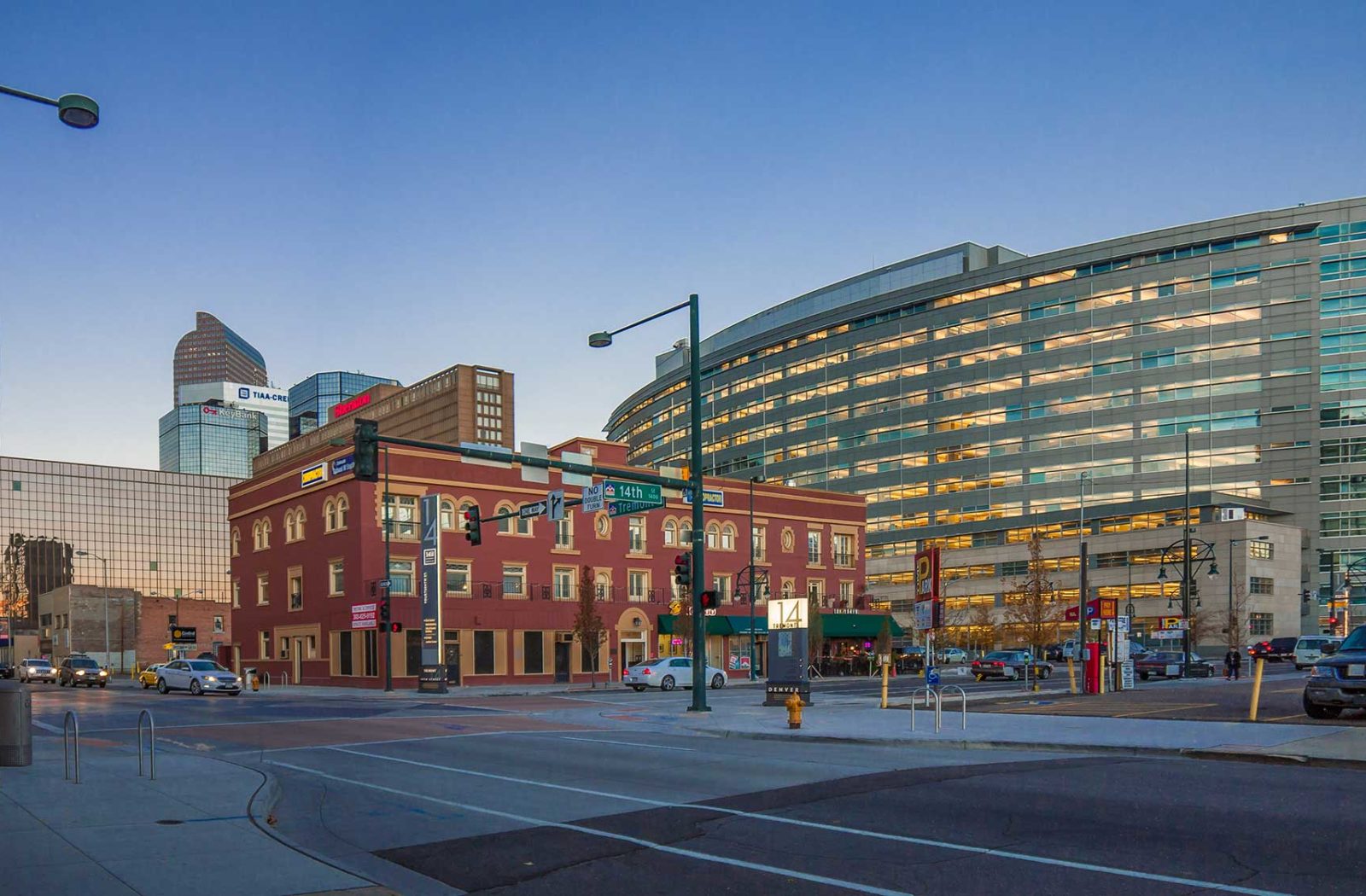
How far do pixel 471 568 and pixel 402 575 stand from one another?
12.3 ft

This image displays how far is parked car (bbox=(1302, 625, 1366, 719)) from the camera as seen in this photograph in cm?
2025

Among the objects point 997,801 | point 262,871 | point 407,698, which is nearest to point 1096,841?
point 997,801

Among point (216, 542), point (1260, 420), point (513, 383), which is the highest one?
point (513, 383)

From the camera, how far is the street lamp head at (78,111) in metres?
12.9

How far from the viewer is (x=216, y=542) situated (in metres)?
186

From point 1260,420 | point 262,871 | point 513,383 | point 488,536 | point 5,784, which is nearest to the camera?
point 262,871

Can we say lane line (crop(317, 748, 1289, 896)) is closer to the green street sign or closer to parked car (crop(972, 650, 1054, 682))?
the green street sign

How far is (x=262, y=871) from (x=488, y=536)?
48.2 metres

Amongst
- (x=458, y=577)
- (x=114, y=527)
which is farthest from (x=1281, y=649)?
(x=114, y=527)

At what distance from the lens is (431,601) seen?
48.0m

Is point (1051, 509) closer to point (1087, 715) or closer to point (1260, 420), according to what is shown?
point (1260, 420)

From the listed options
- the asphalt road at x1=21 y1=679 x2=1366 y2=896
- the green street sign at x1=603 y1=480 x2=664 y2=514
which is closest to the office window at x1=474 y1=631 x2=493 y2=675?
the green street sign at x1=603 y1=480 x2=664 y2=514

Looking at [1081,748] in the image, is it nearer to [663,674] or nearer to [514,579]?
[663,674]

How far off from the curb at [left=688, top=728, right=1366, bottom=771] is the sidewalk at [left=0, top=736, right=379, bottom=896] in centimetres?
1042
